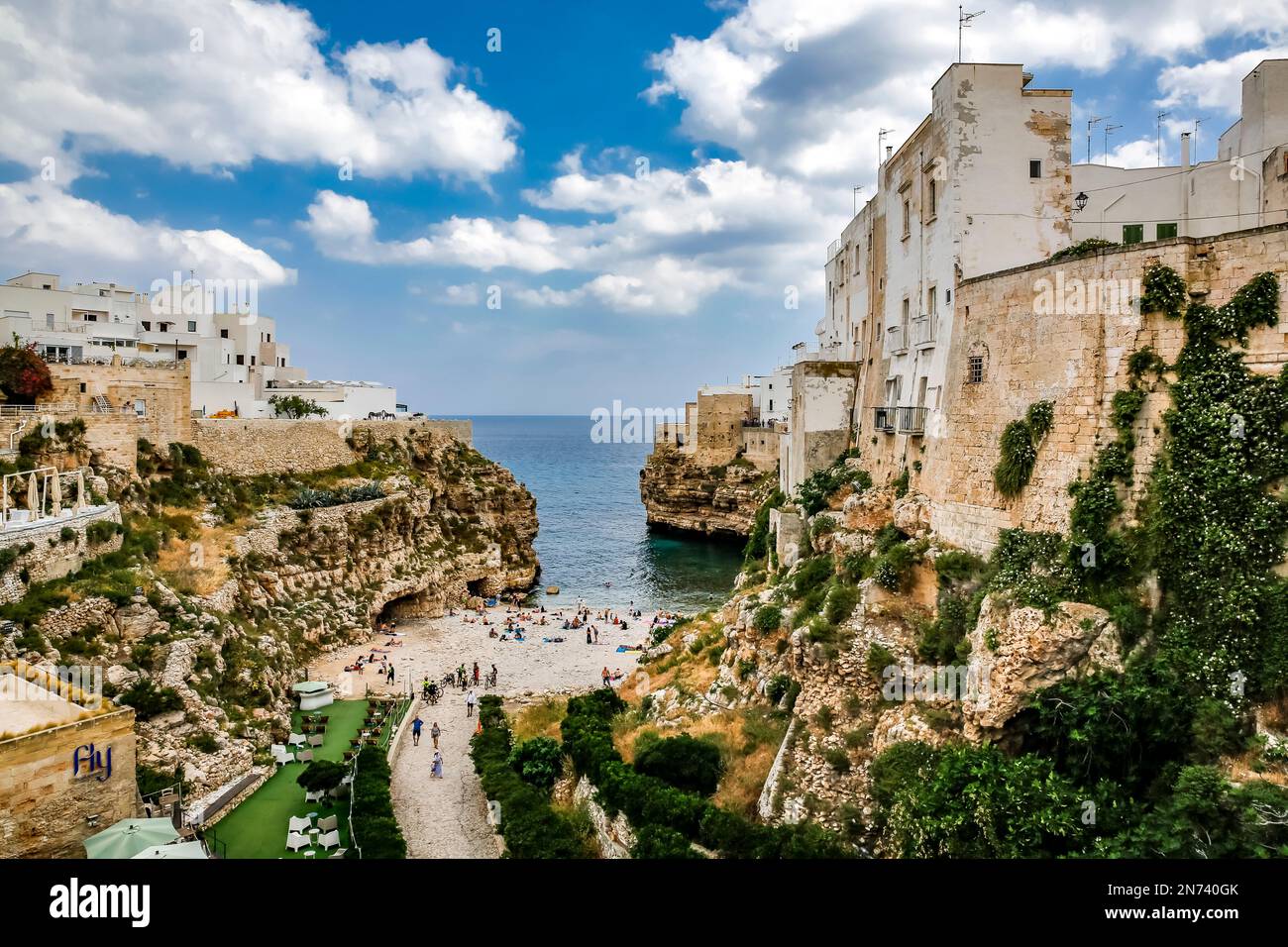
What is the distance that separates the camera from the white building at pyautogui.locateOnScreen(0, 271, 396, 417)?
1683 inches

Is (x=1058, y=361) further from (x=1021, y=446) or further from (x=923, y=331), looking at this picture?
(x=923, y=331)

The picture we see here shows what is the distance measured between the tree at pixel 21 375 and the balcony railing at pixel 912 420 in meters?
32.2

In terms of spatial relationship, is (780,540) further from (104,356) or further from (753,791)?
(104,356)

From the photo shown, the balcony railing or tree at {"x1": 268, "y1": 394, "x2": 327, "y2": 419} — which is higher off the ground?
tree at {"x1": 268, "y1": 394, "x2": 327, "y2": 419}

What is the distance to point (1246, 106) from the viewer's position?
19094 mm

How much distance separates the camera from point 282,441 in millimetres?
42375

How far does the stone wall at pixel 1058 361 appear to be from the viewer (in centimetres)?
1279

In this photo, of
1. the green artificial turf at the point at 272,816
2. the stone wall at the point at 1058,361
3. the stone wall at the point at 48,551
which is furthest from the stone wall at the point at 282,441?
the stone wall at the point at 1058,361

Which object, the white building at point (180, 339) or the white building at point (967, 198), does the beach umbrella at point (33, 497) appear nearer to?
the white building at point (180, 339)

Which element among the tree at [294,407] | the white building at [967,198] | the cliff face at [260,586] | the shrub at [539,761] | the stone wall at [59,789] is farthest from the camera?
the tree at [294,407]

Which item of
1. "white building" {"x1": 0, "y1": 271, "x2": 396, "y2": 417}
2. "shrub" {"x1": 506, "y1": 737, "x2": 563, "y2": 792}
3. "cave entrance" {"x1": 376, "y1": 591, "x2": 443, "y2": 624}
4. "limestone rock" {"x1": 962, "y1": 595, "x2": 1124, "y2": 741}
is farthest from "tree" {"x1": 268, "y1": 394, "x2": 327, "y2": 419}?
"limestone rock" {"x1": 962, "y1": 595, "x2": 1124, "y2": 741}

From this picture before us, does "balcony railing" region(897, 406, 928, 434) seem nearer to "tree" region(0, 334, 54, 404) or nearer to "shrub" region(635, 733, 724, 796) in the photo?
"shrub" region(635, 733, 724, 796)

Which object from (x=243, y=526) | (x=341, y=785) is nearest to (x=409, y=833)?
(x=341, y=785)

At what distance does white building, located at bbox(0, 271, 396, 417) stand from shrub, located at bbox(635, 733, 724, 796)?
1387 inches
